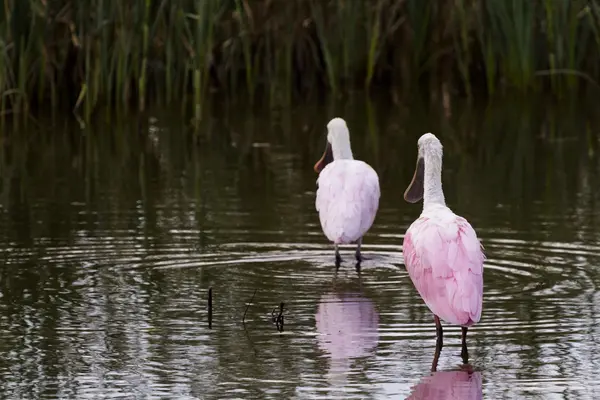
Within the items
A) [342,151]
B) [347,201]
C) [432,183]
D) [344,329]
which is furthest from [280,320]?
[342,151]

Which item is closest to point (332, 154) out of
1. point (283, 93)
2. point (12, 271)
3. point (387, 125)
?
point (12, 271)

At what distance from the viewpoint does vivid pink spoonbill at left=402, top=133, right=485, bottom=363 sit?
23.4ft

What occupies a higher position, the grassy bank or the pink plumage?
the grassy bank

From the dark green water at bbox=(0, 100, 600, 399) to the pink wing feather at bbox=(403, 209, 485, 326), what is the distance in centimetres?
23

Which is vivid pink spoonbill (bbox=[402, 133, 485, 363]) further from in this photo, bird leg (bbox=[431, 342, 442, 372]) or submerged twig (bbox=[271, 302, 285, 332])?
submerged twig (bbox=[271, 302, 285, 332])

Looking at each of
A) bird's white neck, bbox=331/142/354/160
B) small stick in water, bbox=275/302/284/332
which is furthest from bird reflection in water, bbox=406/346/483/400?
bird's white neck, bbox=331/142/354/160

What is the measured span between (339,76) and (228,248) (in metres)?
9.19

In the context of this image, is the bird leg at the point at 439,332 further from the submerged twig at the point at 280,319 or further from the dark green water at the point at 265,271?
the submerged twig at the point at 280,319

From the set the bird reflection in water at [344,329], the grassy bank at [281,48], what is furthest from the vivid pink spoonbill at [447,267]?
the grassy bank at [281,48]

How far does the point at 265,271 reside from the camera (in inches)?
375

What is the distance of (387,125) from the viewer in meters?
17.6

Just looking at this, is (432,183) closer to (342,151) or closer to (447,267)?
(447,267)

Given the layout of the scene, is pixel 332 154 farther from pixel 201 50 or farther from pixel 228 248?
pixel 201 50

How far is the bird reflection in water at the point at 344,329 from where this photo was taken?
23.6 feet
